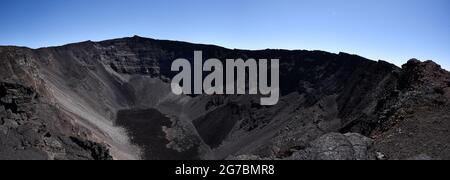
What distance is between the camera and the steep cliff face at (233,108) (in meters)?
22.5

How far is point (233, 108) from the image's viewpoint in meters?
54.8

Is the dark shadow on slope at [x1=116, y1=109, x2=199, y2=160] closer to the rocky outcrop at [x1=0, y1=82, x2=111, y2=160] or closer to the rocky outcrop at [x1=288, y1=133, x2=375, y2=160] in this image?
the rocky outcrop at [x1=0, y1=82, x2=111, y2=160]

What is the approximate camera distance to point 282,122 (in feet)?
140

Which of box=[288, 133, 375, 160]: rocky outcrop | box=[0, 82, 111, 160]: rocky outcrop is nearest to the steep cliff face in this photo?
box=[288, 133, 375, 160]: rocky outcrop

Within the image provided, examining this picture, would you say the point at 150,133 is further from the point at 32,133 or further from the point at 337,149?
the point at 337,149

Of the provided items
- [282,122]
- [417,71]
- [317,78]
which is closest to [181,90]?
[317,78]

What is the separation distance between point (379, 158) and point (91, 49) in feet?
234

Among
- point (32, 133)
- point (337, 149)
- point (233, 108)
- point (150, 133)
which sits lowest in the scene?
point (150, 133)

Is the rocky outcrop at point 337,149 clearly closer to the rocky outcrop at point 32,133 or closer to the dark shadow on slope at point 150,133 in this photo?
the rocky outcrop at point 32,133

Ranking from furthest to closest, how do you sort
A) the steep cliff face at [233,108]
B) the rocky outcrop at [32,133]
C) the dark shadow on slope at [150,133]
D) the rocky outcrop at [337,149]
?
the dark shadow on slope at [150,133]
the rocky outcrop at [32,133]
the steep cliff face at [233,108]
the rocky outcrop at [337,149]

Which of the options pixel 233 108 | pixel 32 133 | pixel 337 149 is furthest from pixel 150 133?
pixel 337 149

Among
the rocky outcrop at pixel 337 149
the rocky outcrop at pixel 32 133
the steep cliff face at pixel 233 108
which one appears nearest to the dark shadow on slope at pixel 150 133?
the steep cliff face at pixel 233 108
